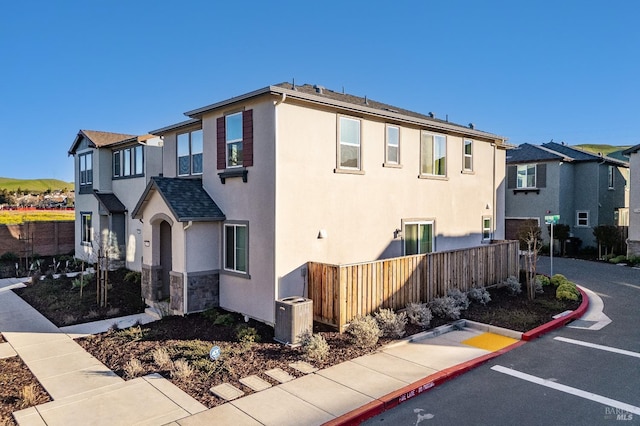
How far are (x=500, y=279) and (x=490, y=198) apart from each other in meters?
4.34

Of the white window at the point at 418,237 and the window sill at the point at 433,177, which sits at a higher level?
the window sill at the point at 433,177

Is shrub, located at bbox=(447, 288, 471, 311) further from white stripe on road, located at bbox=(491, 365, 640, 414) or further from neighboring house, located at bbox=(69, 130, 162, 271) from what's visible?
neighboring house, located at bbox=(69, 130, 162, 271)

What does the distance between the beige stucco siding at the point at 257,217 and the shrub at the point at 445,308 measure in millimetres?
4337

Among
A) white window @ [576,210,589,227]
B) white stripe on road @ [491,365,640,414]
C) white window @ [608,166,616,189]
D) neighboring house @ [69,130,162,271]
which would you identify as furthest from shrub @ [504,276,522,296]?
white window @ [608,166,616,189]

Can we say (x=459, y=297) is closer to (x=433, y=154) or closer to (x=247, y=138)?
(x=433, y=154)

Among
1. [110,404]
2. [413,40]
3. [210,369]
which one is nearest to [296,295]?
[210,369]

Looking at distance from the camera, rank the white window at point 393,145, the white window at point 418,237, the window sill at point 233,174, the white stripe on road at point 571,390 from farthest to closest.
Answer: the white window at point 418,237 → the white window at point 393,145 → the window sill at point 233,174 → the white stripe on road at point 571,390

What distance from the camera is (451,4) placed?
1444cm

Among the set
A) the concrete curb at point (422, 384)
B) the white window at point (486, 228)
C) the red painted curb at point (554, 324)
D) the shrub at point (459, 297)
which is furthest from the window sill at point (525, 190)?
Result: the concrete curb at point (422, 384)

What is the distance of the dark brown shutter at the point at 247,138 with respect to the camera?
34.3 ft

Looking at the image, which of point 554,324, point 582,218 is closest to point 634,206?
point 582,218

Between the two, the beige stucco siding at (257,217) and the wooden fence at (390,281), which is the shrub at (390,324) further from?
the beige stucco siding at (257,217)

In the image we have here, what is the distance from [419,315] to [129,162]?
1538 centimetres

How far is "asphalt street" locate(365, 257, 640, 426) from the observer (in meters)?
5.69
